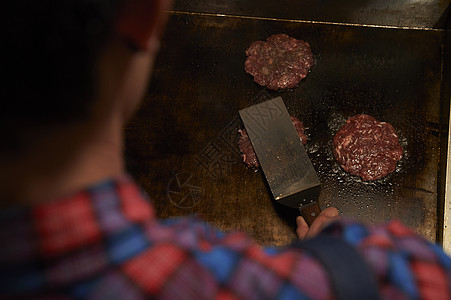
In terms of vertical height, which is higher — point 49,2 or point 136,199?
point 49,2

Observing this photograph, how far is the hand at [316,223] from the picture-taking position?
1837mm

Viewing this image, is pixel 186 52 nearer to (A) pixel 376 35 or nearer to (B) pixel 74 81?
(A) pixel 376 35

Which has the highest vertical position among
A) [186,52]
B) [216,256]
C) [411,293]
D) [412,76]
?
[186,52]

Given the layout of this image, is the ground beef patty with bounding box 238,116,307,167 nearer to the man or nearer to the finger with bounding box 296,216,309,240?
the finger with bounding box 296,216,309,240

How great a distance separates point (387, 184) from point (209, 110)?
4.06ft

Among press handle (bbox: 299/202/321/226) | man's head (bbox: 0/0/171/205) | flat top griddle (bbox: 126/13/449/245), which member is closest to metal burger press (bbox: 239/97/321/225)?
press handle (bbox: 299/202/321/226)

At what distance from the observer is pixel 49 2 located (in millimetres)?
528

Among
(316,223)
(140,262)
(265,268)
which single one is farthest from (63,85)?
(316,223)

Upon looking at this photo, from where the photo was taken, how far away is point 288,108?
7.97 ft

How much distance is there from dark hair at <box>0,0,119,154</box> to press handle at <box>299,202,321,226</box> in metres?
1.65

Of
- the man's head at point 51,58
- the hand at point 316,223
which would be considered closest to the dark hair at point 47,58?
the man's head at point 51,58

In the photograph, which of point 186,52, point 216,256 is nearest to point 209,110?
point 186,52

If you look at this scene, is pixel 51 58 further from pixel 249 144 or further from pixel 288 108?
pixel 288 108

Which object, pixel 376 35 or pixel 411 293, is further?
pixel 376 35
